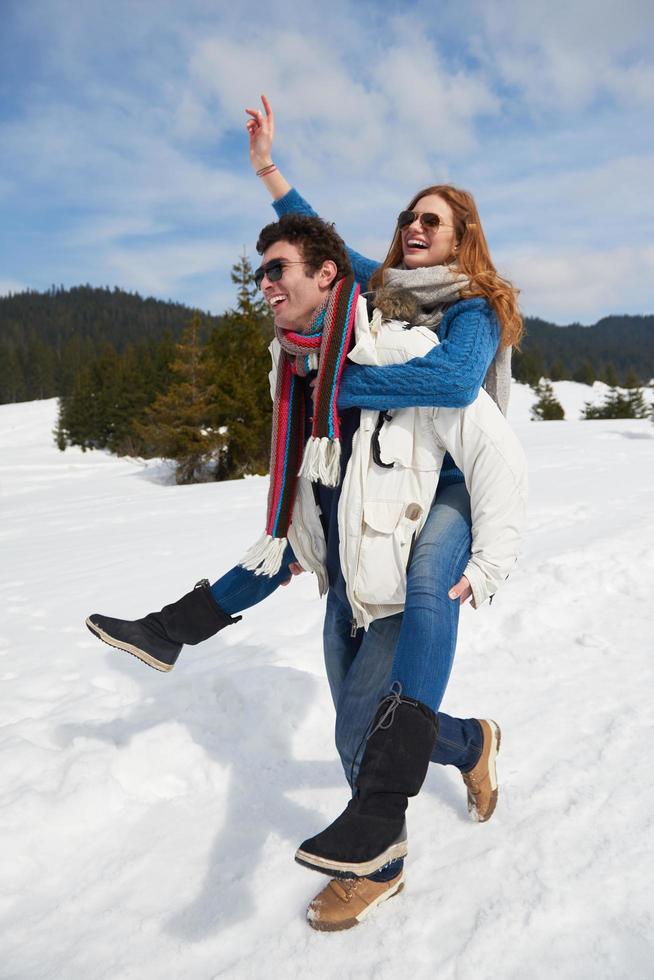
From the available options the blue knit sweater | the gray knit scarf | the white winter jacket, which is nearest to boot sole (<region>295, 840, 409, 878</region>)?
the white winter jacket

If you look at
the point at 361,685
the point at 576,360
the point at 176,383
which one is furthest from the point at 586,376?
the point at 361,685

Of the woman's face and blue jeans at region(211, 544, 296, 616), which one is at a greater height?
the woman's face

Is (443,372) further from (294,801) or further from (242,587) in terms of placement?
(294,801)

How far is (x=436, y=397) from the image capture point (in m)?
2.15

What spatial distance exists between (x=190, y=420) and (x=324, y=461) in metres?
23.7

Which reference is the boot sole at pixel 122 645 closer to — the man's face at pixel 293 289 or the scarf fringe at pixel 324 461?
the scarf fringe at pixel 324 461

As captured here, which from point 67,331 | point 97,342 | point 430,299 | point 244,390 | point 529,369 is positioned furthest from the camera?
point 67,331

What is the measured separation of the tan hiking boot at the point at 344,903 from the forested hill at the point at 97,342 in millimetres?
62898

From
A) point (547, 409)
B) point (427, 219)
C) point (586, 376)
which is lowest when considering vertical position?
point (547, 409)

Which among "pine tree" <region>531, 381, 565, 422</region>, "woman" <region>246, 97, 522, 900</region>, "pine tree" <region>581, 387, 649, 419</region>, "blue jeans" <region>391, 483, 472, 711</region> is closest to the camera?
"woman" <region>246, 97, 522, 900</region>

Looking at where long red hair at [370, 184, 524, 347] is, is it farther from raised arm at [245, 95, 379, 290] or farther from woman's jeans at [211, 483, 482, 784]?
woman's jeans at [211, 483, 482, 784]

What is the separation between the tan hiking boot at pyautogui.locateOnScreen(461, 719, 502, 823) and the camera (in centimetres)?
266

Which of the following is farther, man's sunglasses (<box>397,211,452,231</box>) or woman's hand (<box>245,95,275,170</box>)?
woman's hand (<box>245,95,275,170</box>)

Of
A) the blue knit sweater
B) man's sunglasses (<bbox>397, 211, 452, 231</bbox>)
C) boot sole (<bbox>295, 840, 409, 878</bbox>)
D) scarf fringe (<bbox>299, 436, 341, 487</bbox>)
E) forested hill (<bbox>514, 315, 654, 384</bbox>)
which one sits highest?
forested hill (<bbox>514, 315, 654, 384</bbox>)
